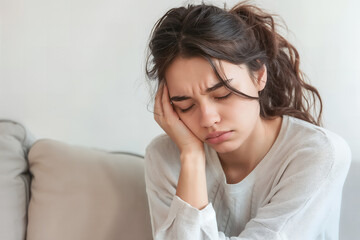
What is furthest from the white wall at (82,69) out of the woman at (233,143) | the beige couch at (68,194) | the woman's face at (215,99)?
the woman's face at (215,99)

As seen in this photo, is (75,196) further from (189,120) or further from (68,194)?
(189,120)

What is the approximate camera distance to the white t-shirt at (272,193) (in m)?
1.08

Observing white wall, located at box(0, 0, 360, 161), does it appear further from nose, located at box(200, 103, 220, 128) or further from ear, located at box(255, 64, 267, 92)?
nose, located at box(200, 103, 220, 128)

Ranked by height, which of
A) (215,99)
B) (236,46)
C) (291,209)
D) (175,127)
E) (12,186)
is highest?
(236,46)

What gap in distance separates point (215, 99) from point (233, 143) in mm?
117

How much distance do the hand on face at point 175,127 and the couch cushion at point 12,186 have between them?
20.3 inches

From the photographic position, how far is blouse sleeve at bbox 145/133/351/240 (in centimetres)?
108

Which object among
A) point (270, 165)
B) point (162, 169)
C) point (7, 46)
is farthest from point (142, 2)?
point (270, 165)

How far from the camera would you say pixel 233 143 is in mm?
1132

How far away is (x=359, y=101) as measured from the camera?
1.45 meters

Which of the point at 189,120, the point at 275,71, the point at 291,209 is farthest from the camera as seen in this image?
the point at 275,71

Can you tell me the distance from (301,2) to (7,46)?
3.19 ft

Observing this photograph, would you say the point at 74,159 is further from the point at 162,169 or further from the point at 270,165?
the point at 270,165

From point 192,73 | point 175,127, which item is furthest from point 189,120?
point 192,73
